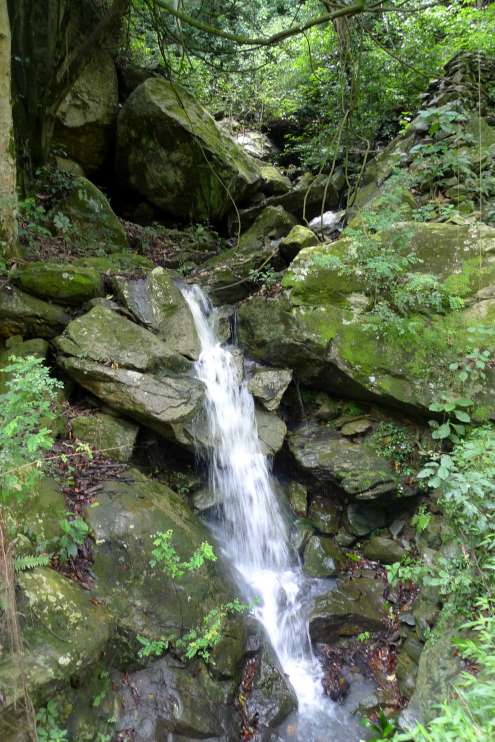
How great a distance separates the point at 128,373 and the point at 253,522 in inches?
82.2

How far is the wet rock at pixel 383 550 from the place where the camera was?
16.3 ft

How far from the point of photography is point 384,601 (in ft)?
15.4

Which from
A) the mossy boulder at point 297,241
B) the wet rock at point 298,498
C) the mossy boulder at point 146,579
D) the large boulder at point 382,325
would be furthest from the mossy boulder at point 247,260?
the mossy boulder at point 146,579

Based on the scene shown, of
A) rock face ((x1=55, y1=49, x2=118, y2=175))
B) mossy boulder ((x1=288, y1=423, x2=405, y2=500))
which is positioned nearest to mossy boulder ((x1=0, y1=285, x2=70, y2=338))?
mossy boulder ((x1=288, y1=423, x2=405, y2=500))

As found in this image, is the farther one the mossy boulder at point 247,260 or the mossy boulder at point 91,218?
A: the mossy boulder at point 91,218

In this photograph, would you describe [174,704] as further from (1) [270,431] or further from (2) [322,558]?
(1) [270,431]

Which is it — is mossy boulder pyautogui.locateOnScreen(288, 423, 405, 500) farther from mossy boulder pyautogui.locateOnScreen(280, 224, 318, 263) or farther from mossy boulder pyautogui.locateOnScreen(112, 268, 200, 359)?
mossy boulder pyautogui.locateOnScreen(280, 224, 318, 263)

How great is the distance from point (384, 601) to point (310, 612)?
74 centimetres

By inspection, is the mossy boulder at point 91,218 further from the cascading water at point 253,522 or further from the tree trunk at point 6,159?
the cascading water at point 253,522

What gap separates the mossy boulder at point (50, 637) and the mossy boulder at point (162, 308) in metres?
3.00

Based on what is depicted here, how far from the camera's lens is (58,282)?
5449 millimetres

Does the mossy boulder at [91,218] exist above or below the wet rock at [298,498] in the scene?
above

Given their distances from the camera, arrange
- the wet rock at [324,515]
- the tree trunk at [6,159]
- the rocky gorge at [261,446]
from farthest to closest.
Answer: the wet rock at [324,515]
the tree trunk at [6,159]
the rocky gorge at [261,446]

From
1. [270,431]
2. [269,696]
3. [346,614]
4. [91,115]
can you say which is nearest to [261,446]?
[270,431]
